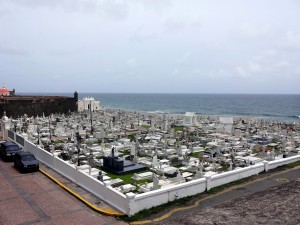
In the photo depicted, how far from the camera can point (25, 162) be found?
52.3 ft

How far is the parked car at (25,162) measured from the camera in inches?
619

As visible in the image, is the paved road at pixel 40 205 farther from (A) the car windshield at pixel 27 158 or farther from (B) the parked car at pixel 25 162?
(A) the car windshield at pixel 27 158

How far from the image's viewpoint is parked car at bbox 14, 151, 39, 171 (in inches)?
619

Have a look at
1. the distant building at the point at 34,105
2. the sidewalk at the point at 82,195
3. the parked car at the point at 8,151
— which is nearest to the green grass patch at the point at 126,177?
the sidewalk at the point at 82,195

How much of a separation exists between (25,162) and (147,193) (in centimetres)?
838

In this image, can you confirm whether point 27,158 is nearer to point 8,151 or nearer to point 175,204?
point 8,151

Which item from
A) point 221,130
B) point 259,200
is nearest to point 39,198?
point 259,200

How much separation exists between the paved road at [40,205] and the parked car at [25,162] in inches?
38.8

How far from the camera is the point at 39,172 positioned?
15.9m

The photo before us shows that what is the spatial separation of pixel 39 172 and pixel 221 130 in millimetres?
23023

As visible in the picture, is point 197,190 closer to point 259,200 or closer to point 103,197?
point 259,200

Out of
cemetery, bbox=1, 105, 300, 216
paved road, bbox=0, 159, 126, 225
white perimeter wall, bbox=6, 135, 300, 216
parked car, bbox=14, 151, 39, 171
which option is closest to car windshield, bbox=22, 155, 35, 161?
parked car, bbox=14, 151, 39, 171

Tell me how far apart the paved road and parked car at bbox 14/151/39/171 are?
3.23ft

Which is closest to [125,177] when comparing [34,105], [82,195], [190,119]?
[82,195]
